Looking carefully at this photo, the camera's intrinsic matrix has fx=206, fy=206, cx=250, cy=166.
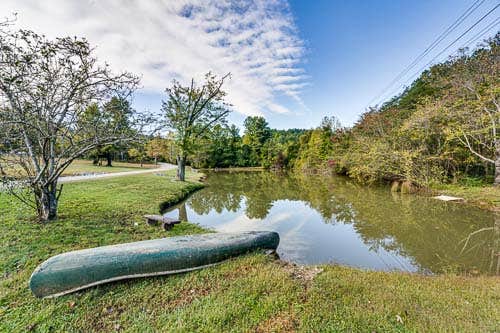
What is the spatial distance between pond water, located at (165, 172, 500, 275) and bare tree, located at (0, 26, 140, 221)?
4.25 metres

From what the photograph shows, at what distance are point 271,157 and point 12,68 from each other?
36.1m

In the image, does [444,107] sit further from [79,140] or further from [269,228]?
[79,140]

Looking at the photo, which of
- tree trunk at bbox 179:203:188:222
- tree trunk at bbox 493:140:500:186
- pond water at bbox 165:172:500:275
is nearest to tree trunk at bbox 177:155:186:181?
pond water at bbox 165:172:500:275

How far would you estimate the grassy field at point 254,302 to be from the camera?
225cm

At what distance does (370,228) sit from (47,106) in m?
9.62

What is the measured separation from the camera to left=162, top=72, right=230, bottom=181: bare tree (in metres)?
14.3

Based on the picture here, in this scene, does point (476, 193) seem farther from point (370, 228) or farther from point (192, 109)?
point (192, 109)

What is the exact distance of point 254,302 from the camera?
101 inches

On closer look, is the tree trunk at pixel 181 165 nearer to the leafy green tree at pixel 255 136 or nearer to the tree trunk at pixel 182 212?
the tree trunk at pixel 182 212

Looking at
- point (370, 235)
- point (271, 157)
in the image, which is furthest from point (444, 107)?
point (271, 157)

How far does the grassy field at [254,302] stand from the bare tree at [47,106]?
179 centimetres

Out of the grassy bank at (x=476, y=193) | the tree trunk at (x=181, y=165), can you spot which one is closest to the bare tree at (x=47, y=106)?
the tree trunk at (x=181, y=165)

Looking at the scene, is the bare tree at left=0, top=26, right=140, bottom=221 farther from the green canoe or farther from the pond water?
the pond water

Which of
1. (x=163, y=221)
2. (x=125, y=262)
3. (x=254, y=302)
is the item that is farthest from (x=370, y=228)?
(x=125, y=262)
